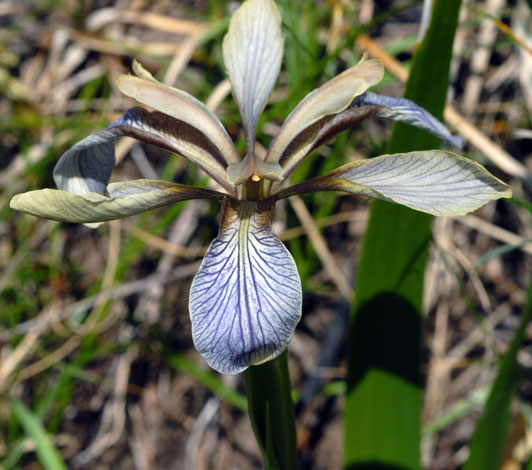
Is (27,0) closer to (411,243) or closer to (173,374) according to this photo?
(173,374)

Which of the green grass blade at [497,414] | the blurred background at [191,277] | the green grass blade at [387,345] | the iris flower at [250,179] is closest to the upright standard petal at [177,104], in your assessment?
the iris flower at [250,179]

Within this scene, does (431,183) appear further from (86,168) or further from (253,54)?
(86,168)

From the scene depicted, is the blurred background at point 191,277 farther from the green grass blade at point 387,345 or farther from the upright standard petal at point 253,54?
the upright standard petal at point 253,54

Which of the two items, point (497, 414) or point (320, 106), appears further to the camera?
point (497, 414)

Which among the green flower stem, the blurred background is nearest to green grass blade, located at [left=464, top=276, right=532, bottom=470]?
the green flower stem

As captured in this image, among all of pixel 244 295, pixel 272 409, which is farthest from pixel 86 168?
pixel 272 409

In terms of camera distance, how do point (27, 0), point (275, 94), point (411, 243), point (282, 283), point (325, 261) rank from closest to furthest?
1. point (282, 283)
2. point (411, 243)
3. point (325, 261)
4. point (275, 94)
5. point (27, 0)

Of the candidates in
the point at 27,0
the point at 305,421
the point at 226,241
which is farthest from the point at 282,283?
the point at 27,0
